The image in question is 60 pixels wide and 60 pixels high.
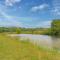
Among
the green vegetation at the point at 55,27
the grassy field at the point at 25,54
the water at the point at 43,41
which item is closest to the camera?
the grassy field at the point at 25,54

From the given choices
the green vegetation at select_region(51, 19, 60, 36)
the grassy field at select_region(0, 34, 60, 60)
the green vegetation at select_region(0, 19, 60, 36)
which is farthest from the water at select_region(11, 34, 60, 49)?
the grassy field at select_region(0, 34, 60, 60)

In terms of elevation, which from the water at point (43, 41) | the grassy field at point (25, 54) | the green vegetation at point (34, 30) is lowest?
the water at point (43, 41)

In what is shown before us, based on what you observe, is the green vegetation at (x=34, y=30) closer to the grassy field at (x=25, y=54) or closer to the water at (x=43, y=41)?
the water at (x=43, y=41)

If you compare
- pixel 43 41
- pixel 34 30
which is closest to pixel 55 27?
pixel 43 41

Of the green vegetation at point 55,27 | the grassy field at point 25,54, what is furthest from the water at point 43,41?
the grassy field at point 25,54

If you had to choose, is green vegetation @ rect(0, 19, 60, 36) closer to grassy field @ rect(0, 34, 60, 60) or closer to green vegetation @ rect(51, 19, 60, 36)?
green vegetation @ rect(51, 19, 60, 36)

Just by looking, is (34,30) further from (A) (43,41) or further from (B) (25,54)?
(B) (25,54)

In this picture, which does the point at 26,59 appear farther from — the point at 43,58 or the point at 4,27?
the point at 4,27

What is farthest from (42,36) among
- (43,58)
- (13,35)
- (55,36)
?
(43,58)

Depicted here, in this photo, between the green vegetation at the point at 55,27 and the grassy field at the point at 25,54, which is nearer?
the grassy field at the point at 25,54

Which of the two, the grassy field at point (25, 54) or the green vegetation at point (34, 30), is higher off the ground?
the green vegetation at point (34, 30)

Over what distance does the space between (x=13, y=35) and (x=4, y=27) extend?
246 cm

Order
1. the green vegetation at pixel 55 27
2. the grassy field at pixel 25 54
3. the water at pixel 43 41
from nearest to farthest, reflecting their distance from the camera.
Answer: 1. the grassy field at pixel 25 54
2. the water at pixel 43 41
3. the green vegetation at pixel 55 27

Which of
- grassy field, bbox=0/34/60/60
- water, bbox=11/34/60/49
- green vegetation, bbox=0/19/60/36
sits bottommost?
water, bbox=11/34/60/49
